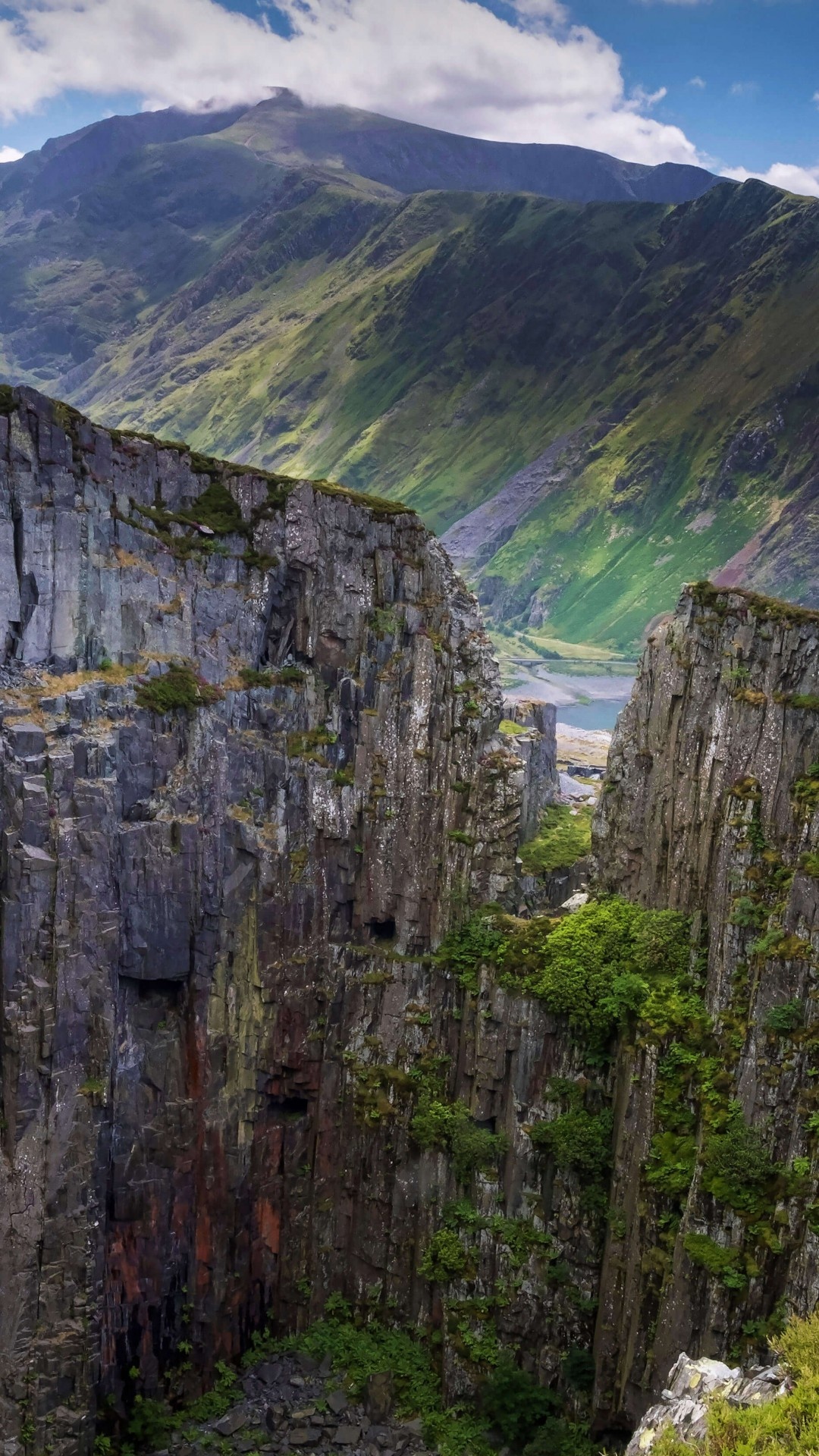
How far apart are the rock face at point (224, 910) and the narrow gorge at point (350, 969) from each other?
0.42 ft

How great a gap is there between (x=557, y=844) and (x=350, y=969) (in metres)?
10.7

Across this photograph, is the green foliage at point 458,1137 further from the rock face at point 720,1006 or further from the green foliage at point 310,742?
the green foliage at point 310,742

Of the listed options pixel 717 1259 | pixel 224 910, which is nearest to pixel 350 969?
pixel 224 910

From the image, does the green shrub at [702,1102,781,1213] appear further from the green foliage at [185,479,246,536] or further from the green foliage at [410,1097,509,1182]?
the green foliage at [185,479,246,536]

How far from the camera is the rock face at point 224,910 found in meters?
37.0

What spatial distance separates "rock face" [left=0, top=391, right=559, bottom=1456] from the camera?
36969mm

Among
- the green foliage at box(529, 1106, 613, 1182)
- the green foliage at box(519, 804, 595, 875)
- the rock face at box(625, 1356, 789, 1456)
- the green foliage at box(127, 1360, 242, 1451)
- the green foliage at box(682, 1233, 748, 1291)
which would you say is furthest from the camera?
the green foliage at box(519, 804, 595, 875)

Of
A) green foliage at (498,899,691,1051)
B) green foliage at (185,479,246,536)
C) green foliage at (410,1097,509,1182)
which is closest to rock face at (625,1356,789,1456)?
green foliage at (498,899,691,1051)

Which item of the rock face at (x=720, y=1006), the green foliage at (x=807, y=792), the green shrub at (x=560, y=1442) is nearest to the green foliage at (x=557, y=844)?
the rock face at (x=720, y=1006)

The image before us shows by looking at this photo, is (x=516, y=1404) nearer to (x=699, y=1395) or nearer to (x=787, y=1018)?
(x=699, y=1395)

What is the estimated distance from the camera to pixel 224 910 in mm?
41625

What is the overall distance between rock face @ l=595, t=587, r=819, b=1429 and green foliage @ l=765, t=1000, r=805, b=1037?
66 millimetres

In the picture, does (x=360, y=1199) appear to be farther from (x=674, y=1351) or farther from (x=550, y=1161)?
(x=674, y=1351)

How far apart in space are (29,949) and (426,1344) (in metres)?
21.2
